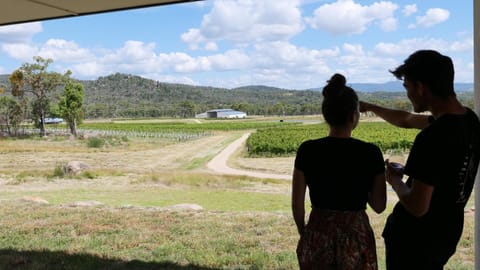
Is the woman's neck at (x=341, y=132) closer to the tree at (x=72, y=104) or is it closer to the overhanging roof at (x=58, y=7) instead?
the overhanging roof at (x=58, y=7)

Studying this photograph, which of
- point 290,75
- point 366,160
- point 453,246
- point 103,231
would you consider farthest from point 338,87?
point 103,231

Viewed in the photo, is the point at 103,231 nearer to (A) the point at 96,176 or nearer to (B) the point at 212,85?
(A) the point at 96,176

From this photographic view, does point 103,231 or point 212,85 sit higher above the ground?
point 212,85

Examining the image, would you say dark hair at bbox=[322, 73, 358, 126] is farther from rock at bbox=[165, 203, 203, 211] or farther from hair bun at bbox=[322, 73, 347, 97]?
rock at bbox=[165, 203, 203, 211]

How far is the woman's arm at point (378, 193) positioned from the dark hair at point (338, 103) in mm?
204

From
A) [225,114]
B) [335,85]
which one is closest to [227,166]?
[225,114]

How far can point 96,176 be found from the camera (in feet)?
19.7

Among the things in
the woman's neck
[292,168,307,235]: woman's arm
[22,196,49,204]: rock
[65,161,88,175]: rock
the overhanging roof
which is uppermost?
the overhanging roof

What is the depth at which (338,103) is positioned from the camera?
1.44m

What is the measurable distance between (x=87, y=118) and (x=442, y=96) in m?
5.21

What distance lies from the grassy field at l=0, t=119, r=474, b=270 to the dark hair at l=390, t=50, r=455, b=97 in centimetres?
187

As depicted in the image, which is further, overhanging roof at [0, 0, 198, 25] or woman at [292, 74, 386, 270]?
overhanging roof at [0, 0, 198, 25]

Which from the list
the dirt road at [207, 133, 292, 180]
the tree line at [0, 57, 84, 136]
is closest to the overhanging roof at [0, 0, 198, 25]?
the dirt road at [207, 133, 292, 180]

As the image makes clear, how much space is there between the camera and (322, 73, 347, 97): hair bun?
1451 mm
